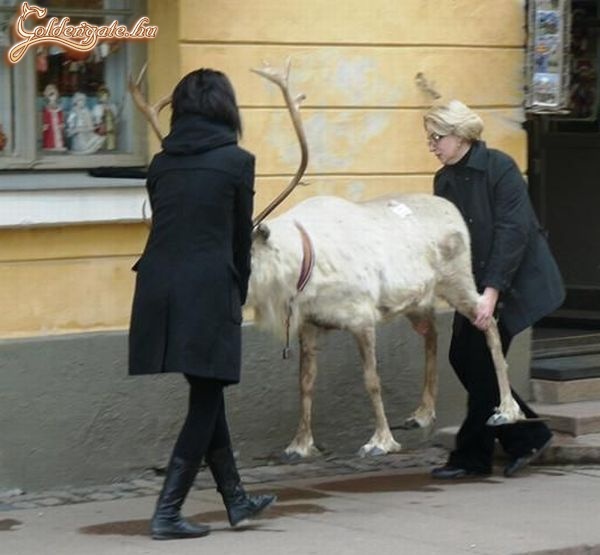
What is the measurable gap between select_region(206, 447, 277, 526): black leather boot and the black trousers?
150cm

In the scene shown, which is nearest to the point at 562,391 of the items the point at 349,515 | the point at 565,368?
the point at 565,368

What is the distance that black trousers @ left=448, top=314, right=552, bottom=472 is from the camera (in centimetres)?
847

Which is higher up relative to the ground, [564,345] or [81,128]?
[81,128]

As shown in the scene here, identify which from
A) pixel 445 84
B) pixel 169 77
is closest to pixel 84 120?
pixel 169 77

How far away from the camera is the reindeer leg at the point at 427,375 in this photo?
28.7 ft

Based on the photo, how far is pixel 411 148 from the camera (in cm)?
949

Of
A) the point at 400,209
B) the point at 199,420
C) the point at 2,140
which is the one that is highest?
the point at 2,140

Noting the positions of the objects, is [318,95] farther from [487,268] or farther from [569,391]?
[569,391]

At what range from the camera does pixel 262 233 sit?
25.4 feet

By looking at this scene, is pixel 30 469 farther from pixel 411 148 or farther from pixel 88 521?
pixel 411 148

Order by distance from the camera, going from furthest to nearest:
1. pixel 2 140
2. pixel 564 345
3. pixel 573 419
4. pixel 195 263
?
pixel 564 345, pixel 573 419, pixel 2 140, pixel 195 263

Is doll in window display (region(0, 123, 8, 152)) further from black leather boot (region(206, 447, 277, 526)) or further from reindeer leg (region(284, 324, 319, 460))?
black leather boot (region(206, 447, 277, 526))

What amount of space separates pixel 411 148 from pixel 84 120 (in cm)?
184

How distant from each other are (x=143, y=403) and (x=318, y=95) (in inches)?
74.8
